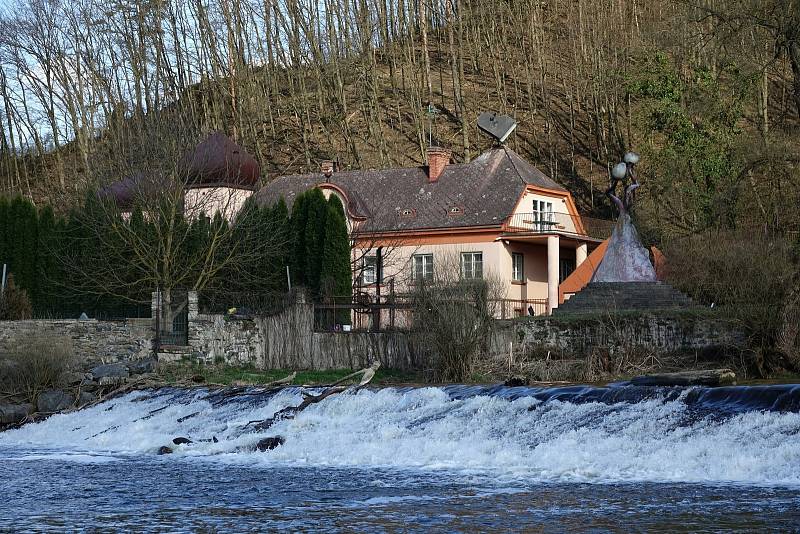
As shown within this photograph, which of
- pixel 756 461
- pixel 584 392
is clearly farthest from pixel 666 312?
pixel 756 461

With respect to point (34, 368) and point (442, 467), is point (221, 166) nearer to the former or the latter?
point (34, 368)

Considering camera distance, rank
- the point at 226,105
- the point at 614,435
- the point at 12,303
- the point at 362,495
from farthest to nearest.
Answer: the point at 226,105, the point at 12,303, the point at 614,435, the point at 362,495

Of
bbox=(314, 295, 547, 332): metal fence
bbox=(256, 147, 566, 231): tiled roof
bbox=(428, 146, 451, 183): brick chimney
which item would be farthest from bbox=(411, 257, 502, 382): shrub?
bbox=(428, 146, 451, 183): brick chimney

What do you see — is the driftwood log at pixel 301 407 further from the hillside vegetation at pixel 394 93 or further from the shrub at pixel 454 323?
the hillside vegetation at pixel 394 93

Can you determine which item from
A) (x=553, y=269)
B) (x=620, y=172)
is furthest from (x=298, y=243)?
(x=620, y=172)

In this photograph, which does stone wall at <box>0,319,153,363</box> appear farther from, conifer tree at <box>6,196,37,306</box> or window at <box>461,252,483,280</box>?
window at <box>461,252,483,280</box>

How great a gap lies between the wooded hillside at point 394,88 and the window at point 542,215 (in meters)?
3.74

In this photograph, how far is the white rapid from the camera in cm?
1625

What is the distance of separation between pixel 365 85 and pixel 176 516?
5154 cm

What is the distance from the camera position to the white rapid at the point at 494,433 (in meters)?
16.2

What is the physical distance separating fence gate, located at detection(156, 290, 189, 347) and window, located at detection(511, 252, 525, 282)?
16272mm

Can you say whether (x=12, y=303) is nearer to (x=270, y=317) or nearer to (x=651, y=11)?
(x=270, y=317)

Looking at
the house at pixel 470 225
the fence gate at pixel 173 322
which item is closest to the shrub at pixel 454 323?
the fence gate at pixel 173 322

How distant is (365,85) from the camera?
208 ft
